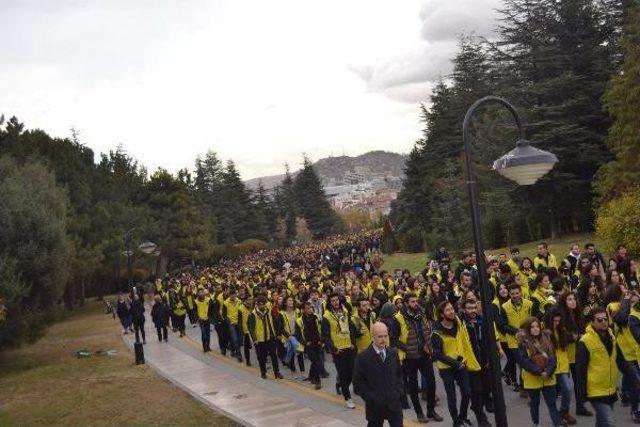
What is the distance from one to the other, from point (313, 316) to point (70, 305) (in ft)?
119

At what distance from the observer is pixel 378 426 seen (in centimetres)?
692

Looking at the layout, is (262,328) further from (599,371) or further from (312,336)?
(599,371)

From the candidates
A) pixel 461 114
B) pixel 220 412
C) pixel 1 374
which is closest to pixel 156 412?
pixel 220 412

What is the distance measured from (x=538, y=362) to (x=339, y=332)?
3.90 meters

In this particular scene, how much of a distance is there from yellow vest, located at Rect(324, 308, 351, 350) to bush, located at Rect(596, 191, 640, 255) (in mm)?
15604

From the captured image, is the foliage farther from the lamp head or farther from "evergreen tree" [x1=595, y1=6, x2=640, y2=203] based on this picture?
"evergreen tree" [x1=595, y1=6, x2=640, y2=203]

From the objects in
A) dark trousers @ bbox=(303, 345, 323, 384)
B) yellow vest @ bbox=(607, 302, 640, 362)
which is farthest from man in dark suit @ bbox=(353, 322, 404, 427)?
dark trousers @ bbox=(303, 345, 323, 384)

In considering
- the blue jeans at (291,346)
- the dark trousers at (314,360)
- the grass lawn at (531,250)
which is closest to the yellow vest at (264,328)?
the blue jeans at (291,346)

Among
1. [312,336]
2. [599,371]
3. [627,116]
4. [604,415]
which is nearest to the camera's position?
[604,415]

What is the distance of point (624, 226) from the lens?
23344mm

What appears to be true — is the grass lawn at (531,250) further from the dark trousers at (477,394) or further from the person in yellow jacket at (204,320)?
the dark trousers at (477,394)

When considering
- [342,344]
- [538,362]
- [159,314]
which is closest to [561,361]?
[538,362]

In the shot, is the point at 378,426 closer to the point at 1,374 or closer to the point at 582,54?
the point at 1,374

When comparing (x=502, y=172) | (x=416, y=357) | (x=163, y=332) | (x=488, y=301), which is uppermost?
(x=502, y=172)
